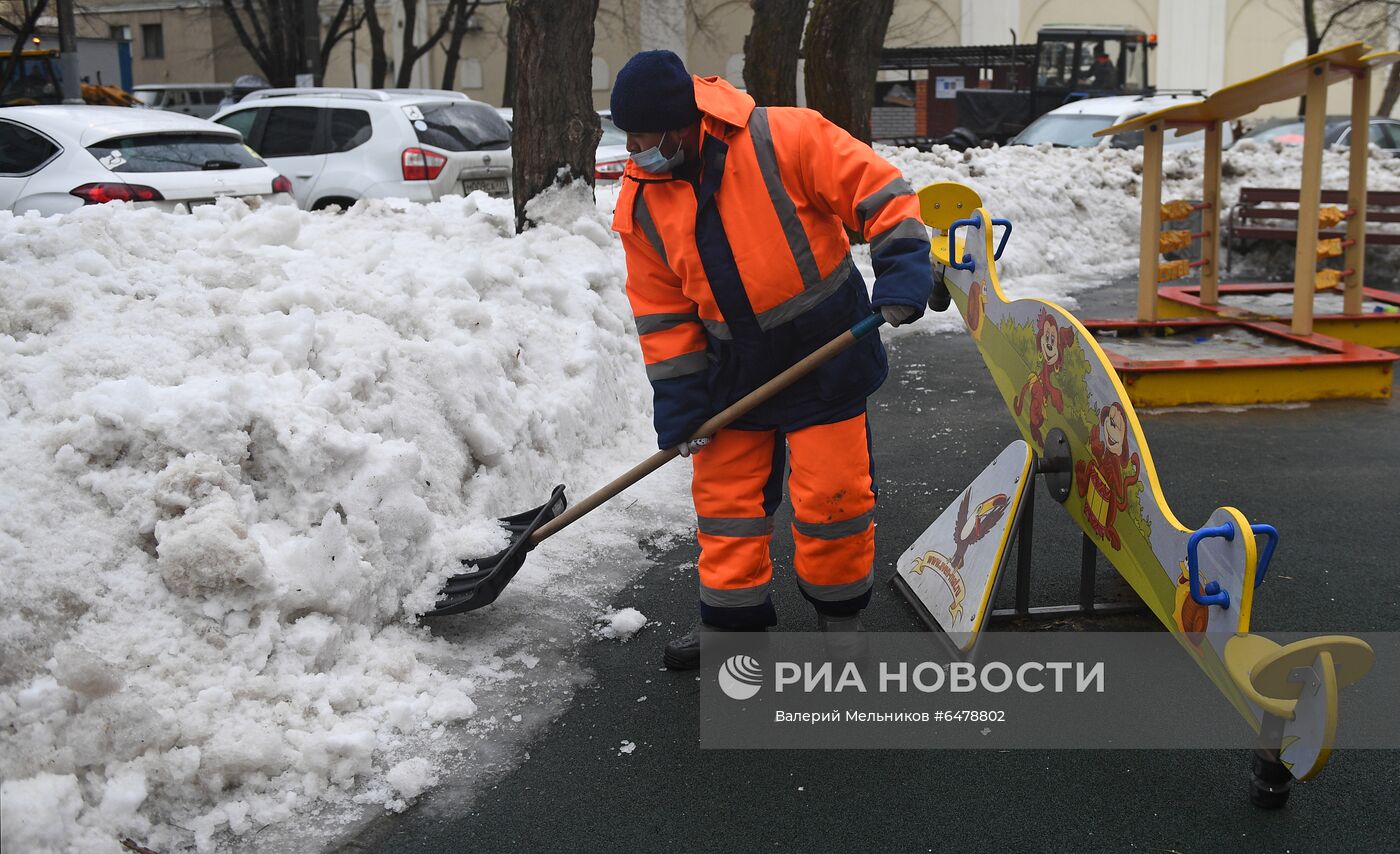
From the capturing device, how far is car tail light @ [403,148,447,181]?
11.4 metres

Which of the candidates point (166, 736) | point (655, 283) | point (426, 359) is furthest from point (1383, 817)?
point (426, 359)

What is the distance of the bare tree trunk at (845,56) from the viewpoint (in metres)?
11.4

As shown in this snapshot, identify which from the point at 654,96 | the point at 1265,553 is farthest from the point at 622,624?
the point at 1265,553

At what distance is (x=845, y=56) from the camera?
1148 cm

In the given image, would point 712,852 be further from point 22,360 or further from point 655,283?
point 22,360

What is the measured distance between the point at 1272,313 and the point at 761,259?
6.33 m

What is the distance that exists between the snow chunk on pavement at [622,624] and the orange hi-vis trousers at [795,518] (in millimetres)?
459

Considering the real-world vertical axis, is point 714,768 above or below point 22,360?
below

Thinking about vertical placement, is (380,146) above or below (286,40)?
below

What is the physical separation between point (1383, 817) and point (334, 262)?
4295 millimetres

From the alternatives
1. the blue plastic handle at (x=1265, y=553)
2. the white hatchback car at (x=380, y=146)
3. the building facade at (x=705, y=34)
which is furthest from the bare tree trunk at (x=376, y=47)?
the blue plastic handle at (x=1265, y=553)

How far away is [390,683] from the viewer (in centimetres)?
354

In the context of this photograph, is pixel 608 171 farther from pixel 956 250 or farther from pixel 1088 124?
pixel 956 250

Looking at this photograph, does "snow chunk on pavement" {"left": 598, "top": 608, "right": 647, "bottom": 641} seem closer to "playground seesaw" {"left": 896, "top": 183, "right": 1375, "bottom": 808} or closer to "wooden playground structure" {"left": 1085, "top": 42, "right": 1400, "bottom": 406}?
"playground seesaw" {"left": 896, "top": 183, "right": 1375, "bottom": 808}
